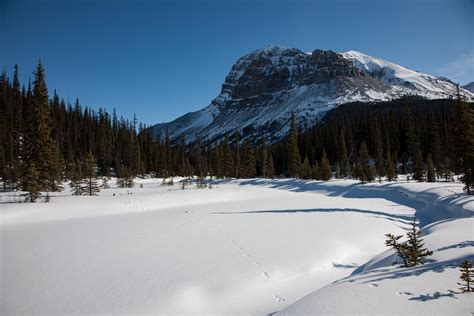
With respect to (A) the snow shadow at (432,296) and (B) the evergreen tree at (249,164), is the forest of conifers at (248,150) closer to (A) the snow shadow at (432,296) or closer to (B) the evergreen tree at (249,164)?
(B) the evergreen tree at (249,164)

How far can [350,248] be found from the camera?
343 inches

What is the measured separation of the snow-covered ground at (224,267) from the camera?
14.6 feet

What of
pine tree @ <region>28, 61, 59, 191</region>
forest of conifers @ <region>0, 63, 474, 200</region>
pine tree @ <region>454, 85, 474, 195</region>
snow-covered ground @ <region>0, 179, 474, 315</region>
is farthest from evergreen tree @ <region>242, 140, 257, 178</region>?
snow-covered ground @ <region>0, 179, 474, 315</region>

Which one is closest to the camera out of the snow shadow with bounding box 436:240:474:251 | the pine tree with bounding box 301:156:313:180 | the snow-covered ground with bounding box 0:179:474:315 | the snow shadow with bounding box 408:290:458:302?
the snow shadow with bounding box 408:290:458:302

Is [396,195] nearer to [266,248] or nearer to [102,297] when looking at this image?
[266,248]

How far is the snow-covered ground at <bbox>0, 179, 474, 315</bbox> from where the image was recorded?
446cm

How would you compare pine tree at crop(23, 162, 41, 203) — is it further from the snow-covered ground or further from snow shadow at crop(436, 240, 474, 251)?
snow shadow at crop(436, 240, 474, 251)

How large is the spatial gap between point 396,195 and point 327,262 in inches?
737

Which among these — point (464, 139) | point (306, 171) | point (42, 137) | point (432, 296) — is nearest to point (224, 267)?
point (432, 296)

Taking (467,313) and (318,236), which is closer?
(467,313)

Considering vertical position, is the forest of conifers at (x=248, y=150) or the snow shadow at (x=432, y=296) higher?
the forest of conifers at (x=248, y=150)

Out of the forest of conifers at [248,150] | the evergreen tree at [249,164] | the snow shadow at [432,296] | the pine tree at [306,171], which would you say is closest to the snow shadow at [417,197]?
the forest of conifers at [248,150]

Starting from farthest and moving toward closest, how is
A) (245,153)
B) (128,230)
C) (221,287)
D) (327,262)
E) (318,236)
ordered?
(245,153) → (128,230) → (318,236) → (327,262) → (221,287)

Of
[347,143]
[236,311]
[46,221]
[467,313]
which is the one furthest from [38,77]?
[347,143]
